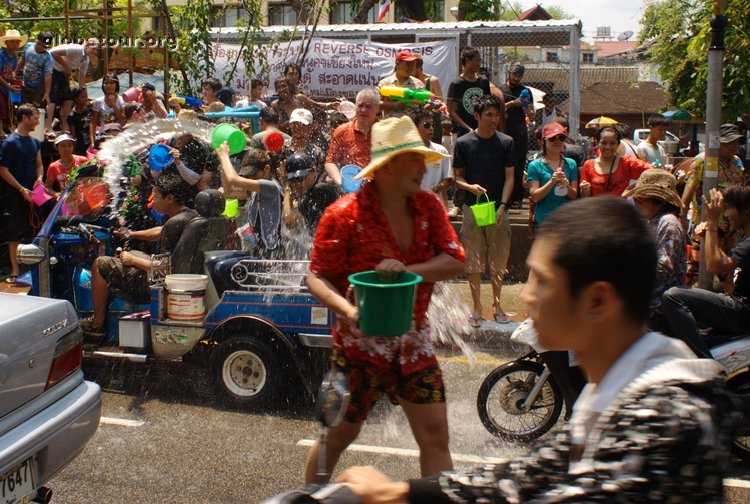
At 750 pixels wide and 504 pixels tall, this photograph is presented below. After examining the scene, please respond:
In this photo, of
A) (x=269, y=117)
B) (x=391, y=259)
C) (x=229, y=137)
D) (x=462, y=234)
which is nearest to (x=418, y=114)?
(x=462, y=234)

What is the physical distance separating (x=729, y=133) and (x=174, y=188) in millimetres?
5128

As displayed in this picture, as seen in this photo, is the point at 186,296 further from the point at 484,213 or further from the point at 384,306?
the point at 384,306

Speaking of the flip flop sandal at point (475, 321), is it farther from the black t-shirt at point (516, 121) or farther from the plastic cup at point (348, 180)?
the black t-shirt at point (516, 121)

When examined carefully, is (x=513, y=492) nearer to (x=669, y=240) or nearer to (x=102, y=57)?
(x=669, y=240)

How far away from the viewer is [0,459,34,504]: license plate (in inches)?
149

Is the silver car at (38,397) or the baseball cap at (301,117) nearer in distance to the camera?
the silver car at (38,397)

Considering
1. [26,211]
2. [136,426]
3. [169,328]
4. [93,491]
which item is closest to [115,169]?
[169,328]

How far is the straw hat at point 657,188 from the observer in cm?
558

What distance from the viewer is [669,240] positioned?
5512 millimetres

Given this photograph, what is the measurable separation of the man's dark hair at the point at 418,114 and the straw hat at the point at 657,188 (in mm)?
3139

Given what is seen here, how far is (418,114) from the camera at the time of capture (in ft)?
28.3

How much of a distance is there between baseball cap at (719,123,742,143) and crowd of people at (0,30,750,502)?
3 cm

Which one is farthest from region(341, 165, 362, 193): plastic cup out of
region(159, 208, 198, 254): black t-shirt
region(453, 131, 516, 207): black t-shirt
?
region(159, 208, 198, 254): black t-shirt

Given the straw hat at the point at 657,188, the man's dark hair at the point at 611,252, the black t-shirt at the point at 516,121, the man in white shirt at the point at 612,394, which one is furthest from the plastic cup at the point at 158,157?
the man's dark hair at the point at 611,252
